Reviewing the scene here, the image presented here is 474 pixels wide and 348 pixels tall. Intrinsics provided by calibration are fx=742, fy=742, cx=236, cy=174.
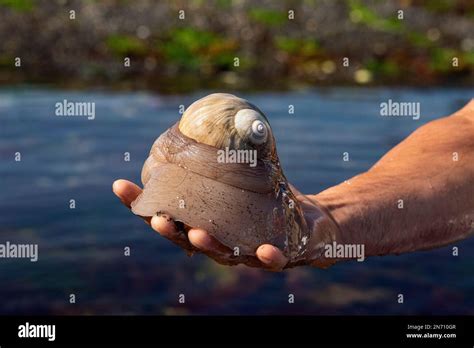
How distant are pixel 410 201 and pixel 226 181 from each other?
1462 mm

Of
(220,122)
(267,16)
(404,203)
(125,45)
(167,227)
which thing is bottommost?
(167,227)

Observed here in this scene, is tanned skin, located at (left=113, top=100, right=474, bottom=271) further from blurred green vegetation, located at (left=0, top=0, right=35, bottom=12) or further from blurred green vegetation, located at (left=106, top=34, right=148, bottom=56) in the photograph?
blurred green vegetation, located at (left=0, top=0, right=35, bottom=12)

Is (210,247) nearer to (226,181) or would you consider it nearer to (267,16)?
(226,181)

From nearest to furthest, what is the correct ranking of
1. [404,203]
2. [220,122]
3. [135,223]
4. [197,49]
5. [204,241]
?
[204,241] → [220,122] → [404,203] → [135,223] → [197,49]

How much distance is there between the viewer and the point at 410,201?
5.00 metres

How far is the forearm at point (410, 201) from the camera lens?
4930mm

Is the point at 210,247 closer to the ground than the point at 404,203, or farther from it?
closer to the ground

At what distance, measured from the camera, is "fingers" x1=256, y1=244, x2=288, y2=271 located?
403 centimetres

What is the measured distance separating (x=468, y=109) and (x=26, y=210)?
7136mm

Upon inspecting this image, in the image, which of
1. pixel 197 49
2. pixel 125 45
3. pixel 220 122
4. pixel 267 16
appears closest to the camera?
pixel 220 122

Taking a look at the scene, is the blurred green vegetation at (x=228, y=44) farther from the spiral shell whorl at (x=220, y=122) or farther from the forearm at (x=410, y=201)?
the spiral shell whorl at (x=220, y=122)

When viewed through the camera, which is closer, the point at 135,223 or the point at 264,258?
the point at 264,258

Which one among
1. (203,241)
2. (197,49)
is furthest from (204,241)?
(197,49)

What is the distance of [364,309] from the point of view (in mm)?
8594
